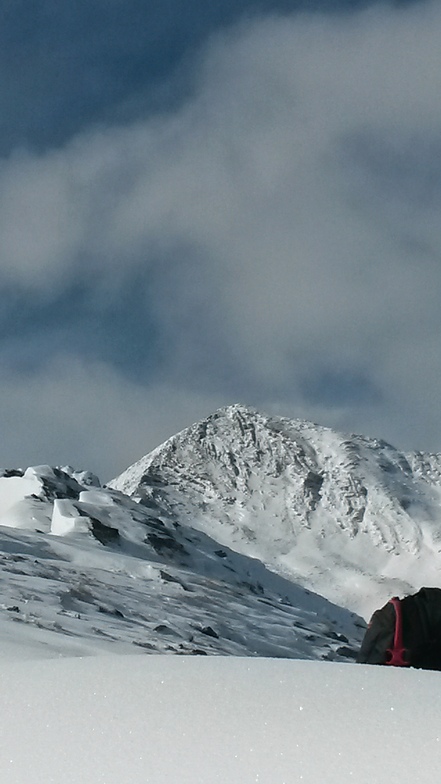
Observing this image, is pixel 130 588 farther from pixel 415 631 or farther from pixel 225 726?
pixel 225 726

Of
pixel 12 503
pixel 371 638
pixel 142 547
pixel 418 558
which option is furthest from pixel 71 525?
pixel 418 558

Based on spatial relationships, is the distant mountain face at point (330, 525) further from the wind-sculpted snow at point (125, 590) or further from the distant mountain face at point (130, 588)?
the wind-sculpted snow at point (125, 590)

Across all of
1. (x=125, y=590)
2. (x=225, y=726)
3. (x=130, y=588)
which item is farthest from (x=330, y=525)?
(x=225, y=726)

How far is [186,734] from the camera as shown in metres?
3.05

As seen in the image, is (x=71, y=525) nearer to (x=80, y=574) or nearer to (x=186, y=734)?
(x=80, y=574)

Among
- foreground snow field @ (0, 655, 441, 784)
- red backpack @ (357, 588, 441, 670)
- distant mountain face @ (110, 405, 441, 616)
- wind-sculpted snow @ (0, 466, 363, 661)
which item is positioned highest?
distant mountain face @ (110, 405, 441, 616)

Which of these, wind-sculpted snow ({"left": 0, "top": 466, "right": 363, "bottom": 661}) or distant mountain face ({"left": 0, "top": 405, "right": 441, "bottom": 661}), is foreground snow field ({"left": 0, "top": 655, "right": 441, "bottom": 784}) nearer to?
wind-sculpted snow ({"left": 0, "top": 466, "right": 363, "bottom": 661})

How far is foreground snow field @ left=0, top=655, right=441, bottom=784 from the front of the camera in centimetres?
272

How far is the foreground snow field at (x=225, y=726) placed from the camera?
8.93 feet

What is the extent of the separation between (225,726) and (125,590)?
2414cm

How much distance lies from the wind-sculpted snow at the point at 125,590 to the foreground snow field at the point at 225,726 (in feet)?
7.18

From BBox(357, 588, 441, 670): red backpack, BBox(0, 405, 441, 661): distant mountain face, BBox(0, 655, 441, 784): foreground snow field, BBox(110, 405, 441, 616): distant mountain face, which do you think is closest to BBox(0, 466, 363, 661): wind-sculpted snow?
BBox(0, 405, 441, 661): distant mountain face

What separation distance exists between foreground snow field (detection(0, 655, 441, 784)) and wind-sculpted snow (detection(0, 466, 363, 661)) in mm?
2188

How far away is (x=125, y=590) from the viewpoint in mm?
26547
